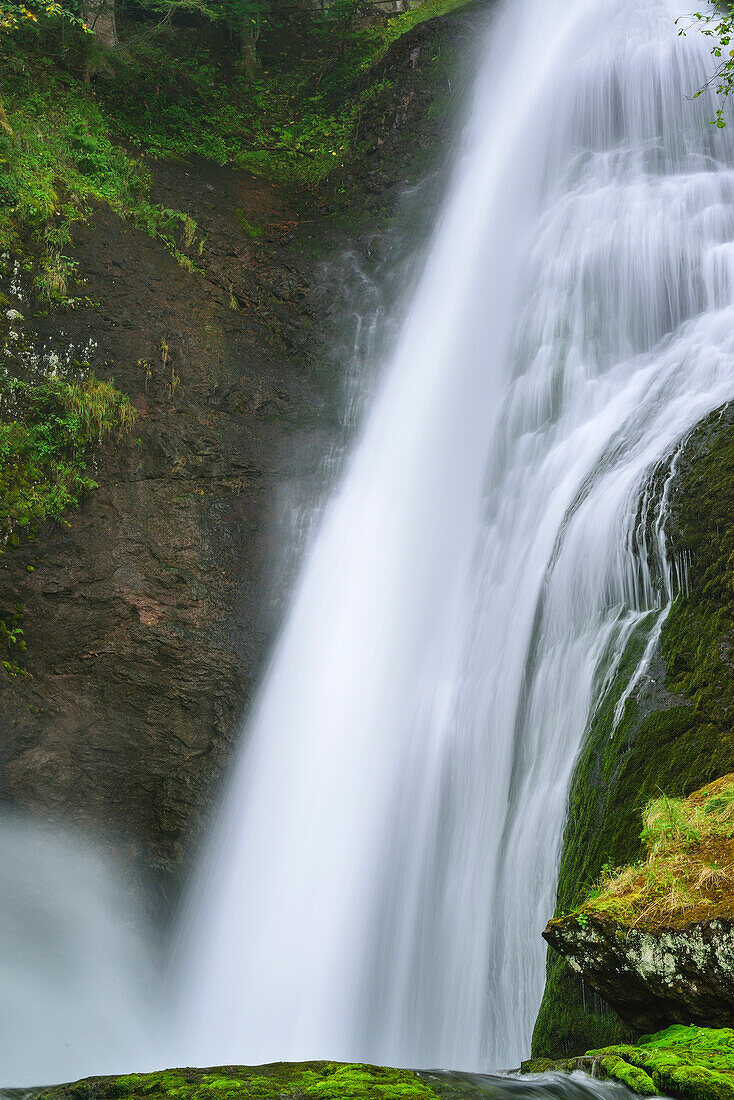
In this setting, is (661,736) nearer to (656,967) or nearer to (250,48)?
(656,967)

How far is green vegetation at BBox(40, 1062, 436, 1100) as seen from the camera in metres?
2.76

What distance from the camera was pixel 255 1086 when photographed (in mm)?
2820

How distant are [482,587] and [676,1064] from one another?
5.06 m

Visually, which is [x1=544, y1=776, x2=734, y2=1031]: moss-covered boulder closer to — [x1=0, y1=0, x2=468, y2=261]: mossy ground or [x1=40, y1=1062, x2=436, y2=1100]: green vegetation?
[x1=40, y1=1062, x2=436, y2=1100]: green vegetation

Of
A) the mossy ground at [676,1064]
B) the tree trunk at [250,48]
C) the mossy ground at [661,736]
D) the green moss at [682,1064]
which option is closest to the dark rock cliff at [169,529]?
the mossy ground at [661,736]

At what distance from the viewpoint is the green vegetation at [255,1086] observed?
9.05ft

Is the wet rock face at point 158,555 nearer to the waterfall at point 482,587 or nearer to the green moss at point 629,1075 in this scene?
the waterfall at point 482,587

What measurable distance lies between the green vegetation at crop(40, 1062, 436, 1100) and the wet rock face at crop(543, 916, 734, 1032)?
115 cm

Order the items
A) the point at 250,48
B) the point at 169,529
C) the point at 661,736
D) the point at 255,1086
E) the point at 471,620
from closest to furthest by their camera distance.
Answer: the point at 255,1086
the point at 661,736
the point at 471,620
the point at 169,529
the point at 250,48

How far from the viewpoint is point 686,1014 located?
3578 mm

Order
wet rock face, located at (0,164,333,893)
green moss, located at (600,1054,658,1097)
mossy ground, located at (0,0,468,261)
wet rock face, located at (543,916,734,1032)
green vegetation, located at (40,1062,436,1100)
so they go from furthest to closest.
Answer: mossy ground, located at (0,0,468,261)
wet rock face, located at (0,164,333,893)
wet rock face, located at (543,916,734,1032)
green moss, located at (600,1054,658,1097)
green vegetation, located at (40,1062,436,1100)

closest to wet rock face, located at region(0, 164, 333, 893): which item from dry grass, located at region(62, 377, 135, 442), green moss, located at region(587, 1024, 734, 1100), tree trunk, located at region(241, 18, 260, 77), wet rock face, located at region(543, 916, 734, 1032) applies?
dry grass, located at region(62, 377, 135, 442)

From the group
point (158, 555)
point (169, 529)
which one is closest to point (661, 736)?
point (158, 555)

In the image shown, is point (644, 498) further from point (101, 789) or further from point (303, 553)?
point (101, 789)
